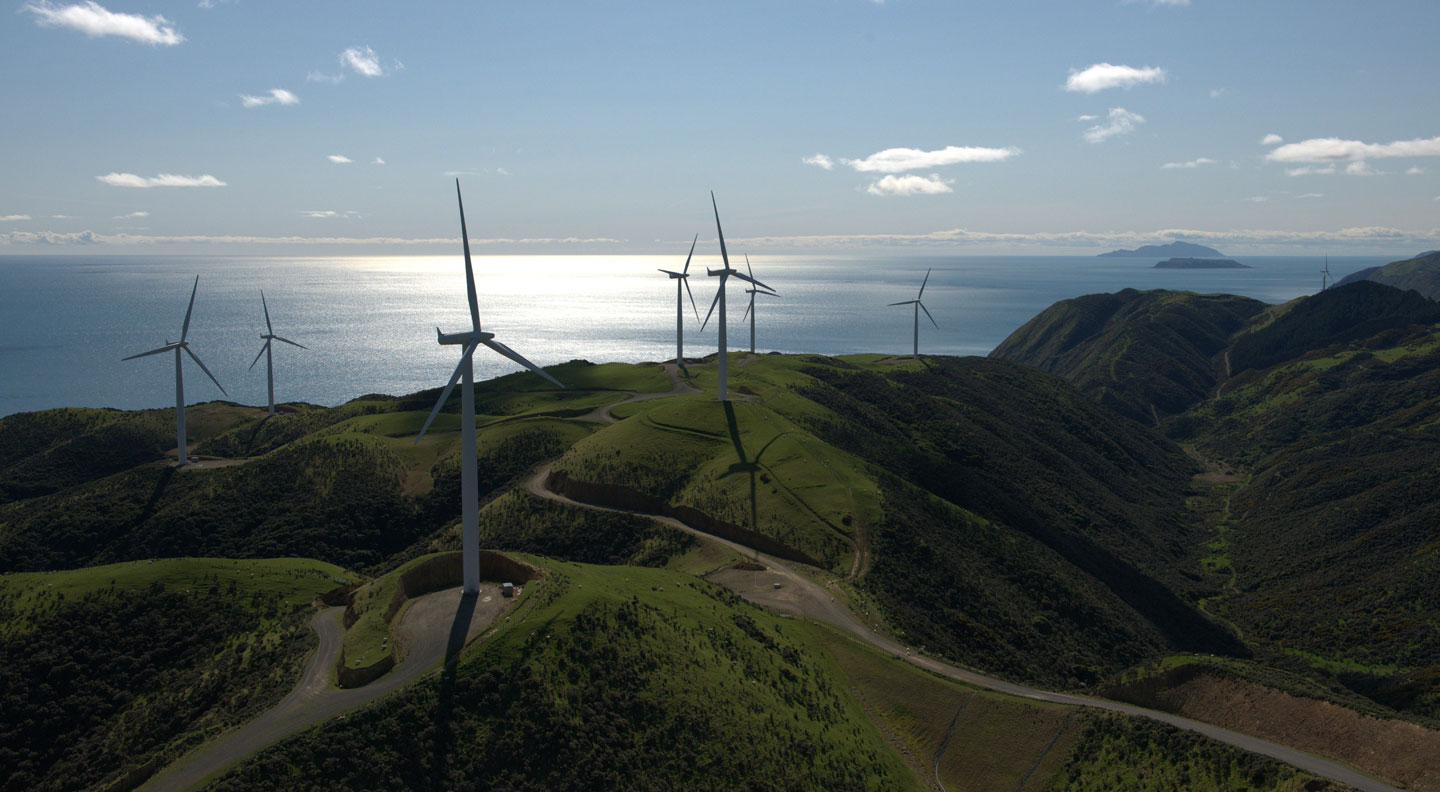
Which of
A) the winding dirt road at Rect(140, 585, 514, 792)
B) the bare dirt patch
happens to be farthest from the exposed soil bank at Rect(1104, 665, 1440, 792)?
the winding dirt road at Rect(140, 585, 514, 792)

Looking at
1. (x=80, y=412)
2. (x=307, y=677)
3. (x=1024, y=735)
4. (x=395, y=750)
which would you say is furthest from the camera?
(x=80, y=412)

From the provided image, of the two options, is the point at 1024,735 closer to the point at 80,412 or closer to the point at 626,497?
the point at 626,497

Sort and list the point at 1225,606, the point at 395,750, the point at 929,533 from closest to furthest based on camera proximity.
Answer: the point at 395,750
the point at 929,533
the point at 1225,606

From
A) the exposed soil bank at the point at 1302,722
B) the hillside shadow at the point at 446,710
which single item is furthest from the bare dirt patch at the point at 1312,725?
the hillside shadow at the point at 446,710

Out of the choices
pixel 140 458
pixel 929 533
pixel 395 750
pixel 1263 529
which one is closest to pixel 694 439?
pixel 929 533

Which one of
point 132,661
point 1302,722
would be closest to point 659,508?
point 132,661

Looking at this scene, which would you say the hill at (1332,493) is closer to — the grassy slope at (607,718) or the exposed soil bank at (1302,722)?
the exposed soil bank at (1302,722)

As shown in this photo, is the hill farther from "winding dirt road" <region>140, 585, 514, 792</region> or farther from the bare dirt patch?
"winding dirt road" <region>140, 585, 514, 792</region>
